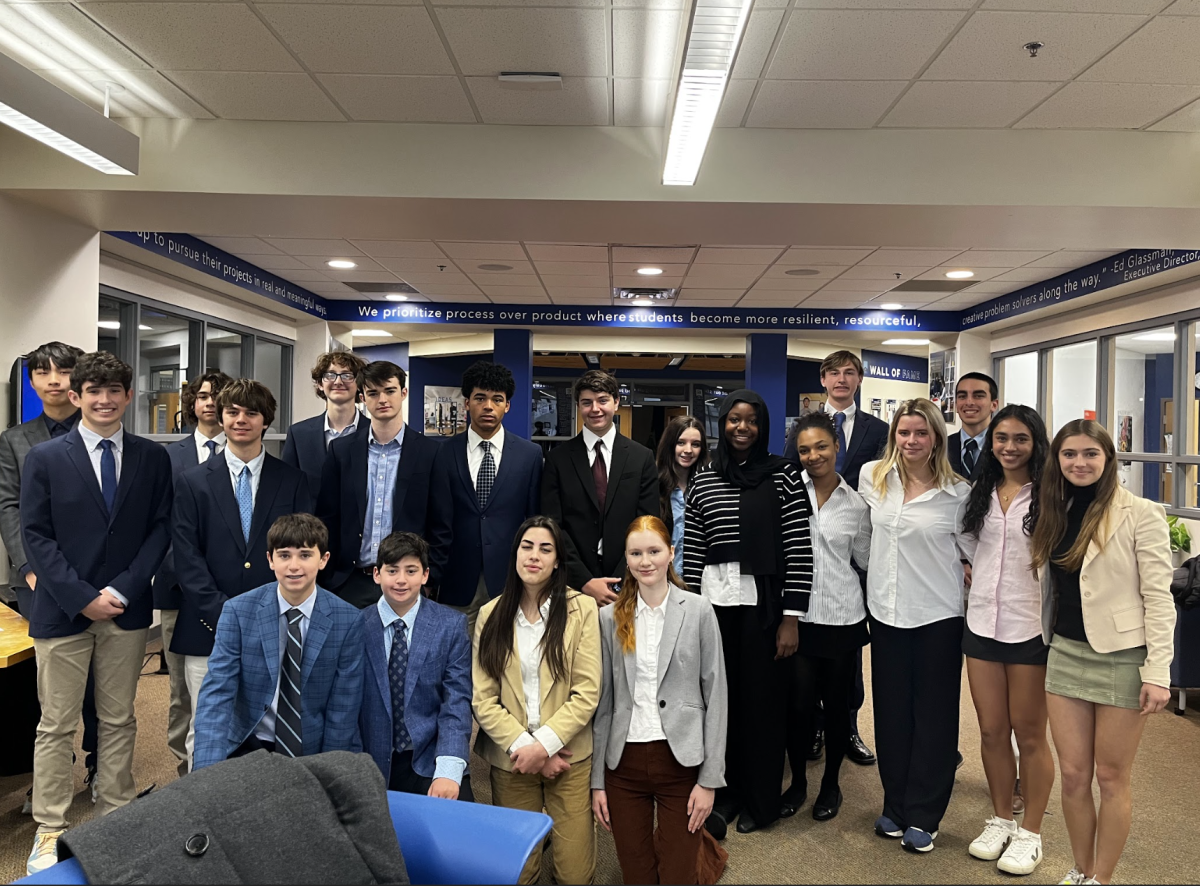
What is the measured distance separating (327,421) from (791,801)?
250 cm

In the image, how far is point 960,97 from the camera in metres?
4.10

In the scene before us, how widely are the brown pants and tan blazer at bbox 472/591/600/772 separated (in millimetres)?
150

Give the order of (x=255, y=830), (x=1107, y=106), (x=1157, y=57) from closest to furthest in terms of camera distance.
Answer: (x=255, y=830)
(x=1157, y=57)
(x=1107, y=106)

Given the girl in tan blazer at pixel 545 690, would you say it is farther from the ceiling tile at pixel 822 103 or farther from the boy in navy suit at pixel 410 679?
the ceiling tile at pixel 822 103

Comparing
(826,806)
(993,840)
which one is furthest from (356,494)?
(993,840)

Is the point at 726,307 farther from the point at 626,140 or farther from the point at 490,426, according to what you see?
the point at 490,426

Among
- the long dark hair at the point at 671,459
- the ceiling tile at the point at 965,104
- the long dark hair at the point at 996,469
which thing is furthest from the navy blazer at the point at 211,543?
the ceiling tile at the point at 965,104

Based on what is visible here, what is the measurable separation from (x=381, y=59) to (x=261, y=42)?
50 cm

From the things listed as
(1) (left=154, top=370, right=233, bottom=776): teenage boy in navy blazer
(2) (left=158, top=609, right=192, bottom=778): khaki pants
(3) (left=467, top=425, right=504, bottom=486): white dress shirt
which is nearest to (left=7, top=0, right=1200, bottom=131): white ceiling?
(1) (left=154, top=370, right=233, bottom=776): teenage boy in navy blazer

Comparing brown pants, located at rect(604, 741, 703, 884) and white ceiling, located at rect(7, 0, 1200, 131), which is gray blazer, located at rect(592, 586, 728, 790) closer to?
brown pants, located at rect(604, 741, 703, 884)

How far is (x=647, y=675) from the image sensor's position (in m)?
2.72

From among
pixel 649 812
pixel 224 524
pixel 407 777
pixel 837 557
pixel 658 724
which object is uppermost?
pixel 224 524

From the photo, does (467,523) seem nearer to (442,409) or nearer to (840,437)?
(840,437)

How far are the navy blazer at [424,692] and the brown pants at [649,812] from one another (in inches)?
20.9
